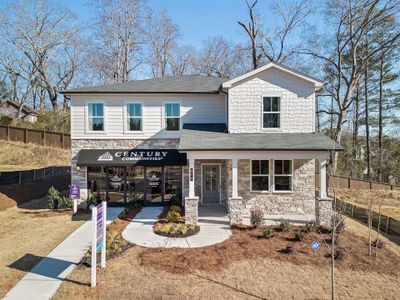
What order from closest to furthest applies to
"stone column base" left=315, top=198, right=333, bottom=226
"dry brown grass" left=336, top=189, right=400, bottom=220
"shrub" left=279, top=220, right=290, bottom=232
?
1. "shrub" left=279, top=220, right=290, bottom=232
2. "stone column base" left=315, top=198, right=333, bottom=226
3. "dry brown grass" left=336, top=189, right=400, bottom=220

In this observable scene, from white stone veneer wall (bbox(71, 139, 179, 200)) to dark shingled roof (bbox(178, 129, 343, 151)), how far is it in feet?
5.98

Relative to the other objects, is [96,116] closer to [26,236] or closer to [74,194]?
[74,194]

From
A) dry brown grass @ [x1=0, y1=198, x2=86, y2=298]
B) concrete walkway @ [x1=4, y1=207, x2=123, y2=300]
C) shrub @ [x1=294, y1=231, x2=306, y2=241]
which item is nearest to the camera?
concrete walkway @ [x1=4, y1=207, x2=123, y2=300]

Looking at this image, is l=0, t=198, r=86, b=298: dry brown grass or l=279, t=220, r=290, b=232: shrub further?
l=279, t=220, r=290, b=232: shrub

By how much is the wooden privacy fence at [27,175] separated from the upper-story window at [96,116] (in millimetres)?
7039

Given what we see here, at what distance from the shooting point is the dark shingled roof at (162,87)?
1697 cm

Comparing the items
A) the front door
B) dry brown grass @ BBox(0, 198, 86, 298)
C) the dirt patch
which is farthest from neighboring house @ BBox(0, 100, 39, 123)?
the front door

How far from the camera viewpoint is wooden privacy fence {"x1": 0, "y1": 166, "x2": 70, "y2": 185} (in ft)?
64.3

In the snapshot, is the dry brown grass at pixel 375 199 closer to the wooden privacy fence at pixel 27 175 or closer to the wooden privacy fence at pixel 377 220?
the wooden privacy fence at pixel 377 220

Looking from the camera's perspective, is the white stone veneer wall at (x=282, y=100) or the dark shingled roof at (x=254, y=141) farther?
the white stone veneer wall at (x=282, y=100)

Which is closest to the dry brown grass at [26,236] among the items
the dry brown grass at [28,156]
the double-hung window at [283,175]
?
the double-hung window at [283,175]

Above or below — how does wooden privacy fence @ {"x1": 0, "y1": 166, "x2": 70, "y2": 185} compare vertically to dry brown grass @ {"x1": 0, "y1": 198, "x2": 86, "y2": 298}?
above

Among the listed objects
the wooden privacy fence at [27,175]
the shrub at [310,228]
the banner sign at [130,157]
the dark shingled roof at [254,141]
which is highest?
the dark shingled roof at [254,141]

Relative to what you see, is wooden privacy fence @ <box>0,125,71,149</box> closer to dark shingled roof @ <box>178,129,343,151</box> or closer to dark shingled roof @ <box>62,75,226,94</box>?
dark shingled roof @ <box>62,75,226,94</box>
